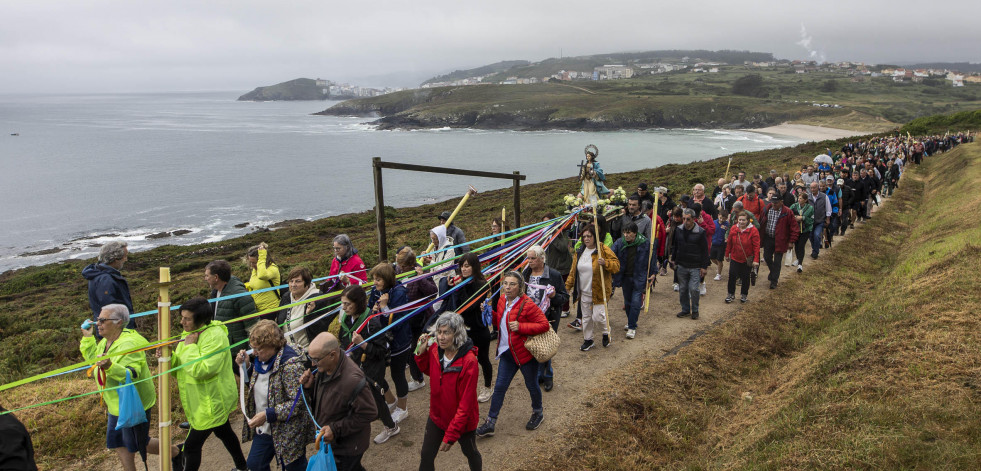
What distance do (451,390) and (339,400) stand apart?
0.93m

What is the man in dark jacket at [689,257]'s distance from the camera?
9.09 meters

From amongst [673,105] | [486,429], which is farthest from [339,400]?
[673,105]

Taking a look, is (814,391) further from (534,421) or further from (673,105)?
(673,105)

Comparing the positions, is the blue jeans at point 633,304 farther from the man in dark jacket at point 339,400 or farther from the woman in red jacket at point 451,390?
the man in dark jacket at point 339,400

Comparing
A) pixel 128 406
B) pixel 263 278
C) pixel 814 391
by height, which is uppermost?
pixel 263 278

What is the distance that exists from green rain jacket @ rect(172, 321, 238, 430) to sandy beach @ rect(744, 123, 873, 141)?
3517 inches

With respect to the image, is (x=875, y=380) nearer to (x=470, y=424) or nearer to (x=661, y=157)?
(x=470, y=424)

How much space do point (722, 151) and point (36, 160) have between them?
93.9 metres

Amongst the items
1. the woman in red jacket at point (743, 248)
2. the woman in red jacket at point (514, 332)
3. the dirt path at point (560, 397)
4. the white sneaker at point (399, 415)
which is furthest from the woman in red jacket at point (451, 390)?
the woman in red jacket at point (743, 248)

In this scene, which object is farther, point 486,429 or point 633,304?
point 633,304

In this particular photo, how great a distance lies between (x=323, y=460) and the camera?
13.0 feet

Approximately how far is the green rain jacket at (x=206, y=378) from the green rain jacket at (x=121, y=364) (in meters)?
0.31

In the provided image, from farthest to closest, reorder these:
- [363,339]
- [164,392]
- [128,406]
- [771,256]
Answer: [771,256] → [363,339] → [128,406] → [164,392]

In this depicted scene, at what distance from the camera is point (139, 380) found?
461 centimetres
